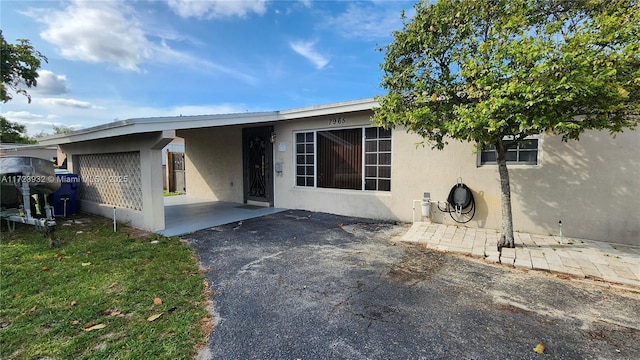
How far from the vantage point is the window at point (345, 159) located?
6.97 m

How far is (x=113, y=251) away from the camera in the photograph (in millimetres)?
4777

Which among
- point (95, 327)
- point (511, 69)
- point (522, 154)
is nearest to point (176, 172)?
point (95, 327)

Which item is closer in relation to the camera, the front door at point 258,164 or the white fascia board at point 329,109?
the white fascia board at point 329,109

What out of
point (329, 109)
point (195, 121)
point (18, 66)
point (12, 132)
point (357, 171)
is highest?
point (18, 66)

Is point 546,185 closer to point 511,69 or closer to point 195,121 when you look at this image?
point 511,69

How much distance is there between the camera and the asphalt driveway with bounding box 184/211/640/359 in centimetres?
222

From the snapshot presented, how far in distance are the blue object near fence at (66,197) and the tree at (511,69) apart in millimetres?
8794

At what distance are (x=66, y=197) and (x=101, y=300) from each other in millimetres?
6683

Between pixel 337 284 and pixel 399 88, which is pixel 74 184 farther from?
pixel 399 88

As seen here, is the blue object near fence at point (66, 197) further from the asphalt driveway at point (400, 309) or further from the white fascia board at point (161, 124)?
the asphalt driveway at point (400, 309)

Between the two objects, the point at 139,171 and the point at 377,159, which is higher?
the point at 377,159

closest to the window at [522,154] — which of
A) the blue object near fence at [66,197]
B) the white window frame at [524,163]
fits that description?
the white window frame at [524,163]

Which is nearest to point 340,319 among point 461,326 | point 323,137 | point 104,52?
point 461,326

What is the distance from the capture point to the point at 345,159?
24.6 feet
